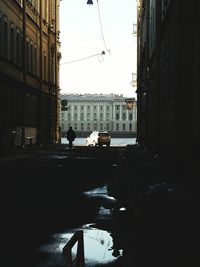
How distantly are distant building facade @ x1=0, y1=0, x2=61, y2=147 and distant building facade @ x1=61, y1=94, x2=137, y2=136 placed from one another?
117834mm

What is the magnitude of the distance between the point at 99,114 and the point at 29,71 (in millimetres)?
133908

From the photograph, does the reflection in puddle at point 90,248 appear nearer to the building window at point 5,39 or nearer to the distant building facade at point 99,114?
the building window at point 5,39

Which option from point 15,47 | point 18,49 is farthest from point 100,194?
point 18,49

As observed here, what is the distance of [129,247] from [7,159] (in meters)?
21.0

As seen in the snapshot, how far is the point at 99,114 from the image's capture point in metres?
174

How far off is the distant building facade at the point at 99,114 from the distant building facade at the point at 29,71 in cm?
11783

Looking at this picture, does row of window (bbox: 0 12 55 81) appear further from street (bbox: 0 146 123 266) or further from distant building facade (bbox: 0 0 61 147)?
street (bbox: 0 146 123 266)

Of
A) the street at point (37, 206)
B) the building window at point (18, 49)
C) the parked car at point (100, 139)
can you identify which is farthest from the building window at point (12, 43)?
the parked car at point (100, 139)

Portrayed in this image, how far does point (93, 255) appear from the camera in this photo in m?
7.41

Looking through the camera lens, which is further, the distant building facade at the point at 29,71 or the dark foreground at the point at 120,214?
the distant building facade at the point at 29,71

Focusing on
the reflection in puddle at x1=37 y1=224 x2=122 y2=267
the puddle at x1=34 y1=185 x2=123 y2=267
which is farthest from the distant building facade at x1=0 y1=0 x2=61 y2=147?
the reflection in puddle at x1=37 y1=224 x2=122 y2=267

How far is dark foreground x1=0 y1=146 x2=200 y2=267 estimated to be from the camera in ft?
20.5

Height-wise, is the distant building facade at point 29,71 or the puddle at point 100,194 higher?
the distant building facade at point 29,71

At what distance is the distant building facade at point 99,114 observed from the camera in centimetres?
17312
